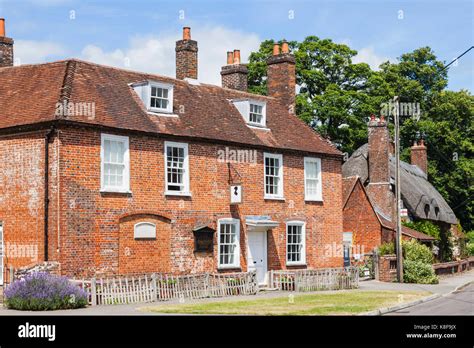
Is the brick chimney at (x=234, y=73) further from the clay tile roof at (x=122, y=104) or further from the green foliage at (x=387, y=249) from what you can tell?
the green foliage at (x=387, y=249)

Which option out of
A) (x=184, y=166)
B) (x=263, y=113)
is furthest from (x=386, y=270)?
(x=184, y=166)

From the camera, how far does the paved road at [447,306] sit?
76.9 ft

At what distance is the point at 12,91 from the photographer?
31.8 m

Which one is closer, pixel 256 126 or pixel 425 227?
pixel 256 126

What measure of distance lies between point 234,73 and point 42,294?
20.3 m

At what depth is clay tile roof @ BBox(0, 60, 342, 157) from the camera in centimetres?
2984

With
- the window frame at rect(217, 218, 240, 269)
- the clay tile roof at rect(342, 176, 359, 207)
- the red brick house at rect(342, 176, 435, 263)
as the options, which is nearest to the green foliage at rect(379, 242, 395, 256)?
the red brick house at rect(342, 176, 435, 263)

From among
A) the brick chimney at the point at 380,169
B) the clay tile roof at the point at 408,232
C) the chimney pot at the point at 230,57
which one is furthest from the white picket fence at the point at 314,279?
the brick chimney at the point at 380,169

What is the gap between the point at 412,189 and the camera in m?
51.9

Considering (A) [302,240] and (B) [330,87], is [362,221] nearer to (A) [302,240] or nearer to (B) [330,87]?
(A) [302,240]

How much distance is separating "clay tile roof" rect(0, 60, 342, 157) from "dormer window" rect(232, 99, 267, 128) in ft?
0.92

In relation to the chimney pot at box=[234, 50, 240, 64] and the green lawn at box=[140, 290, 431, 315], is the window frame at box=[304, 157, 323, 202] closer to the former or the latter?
the chimney pot at box=[234, 50, 240, 64]

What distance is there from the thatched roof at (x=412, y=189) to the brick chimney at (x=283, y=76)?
9.95 metres
